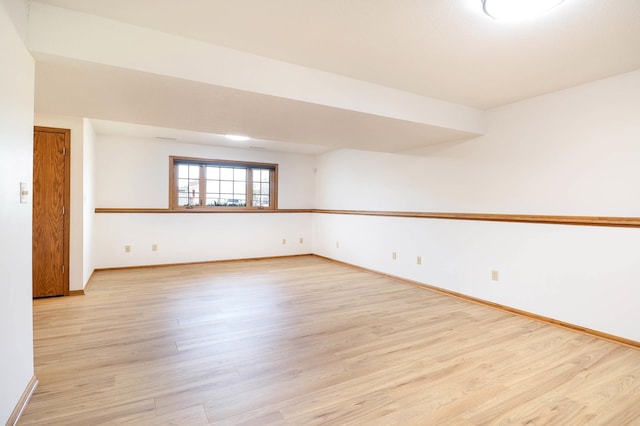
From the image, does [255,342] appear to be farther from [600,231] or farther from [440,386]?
[600,231]

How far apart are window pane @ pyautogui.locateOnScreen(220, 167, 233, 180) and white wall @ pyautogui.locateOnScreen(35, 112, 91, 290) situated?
244 cm

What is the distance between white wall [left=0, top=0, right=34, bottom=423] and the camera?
1.35 metres

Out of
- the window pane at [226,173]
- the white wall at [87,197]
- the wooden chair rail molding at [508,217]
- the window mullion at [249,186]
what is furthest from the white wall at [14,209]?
the window mullion at [249,186]

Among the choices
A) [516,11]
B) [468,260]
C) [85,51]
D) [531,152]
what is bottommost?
[468,260]

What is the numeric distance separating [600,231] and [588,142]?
0.76 metres

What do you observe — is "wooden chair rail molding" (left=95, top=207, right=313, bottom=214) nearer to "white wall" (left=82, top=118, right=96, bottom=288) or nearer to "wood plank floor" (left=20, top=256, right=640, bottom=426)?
"white wall" (left=82, top=118, right=96, bottom=288)

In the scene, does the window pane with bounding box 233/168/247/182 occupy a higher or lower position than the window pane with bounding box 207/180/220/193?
higher

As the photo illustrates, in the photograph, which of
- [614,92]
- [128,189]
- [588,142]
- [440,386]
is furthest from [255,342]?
[128,189]

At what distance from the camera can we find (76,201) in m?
3.62

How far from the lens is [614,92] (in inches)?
98.8

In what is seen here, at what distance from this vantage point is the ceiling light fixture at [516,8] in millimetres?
1560

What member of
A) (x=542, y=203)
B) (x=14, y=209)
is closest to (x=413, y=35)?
(x=542, y=203)

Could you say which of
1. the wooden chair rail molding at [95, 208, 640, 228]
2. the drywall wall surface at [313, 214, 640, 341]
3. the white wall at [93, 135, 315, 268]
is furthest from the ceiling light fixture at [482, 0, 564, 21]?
the white wall at [93, 135, 315, 268]

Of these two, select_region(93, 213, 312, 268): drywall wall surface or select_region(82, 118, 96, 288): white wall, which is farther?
select_region(93, 213, 312, 268): drywall wall surface
